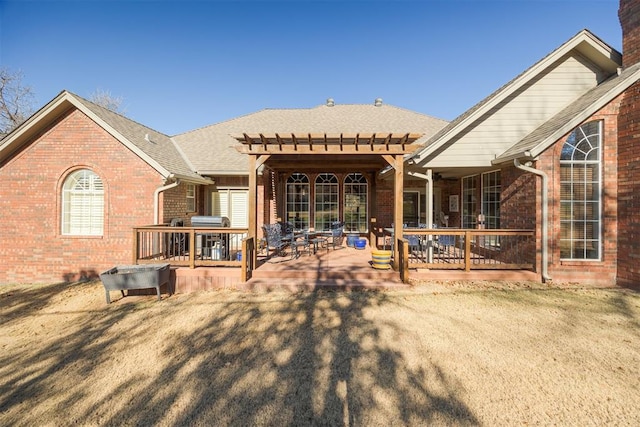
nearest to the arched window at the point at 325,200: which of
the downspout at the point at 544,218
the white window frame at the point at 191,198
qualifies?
the white window frame at the point at 191,198

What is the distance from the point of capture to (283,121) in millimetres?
14258

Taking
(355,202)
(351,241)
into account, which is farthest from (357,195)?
(351,241)

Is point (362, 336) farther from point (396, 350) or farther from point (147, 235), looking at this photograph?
point (147, 235)

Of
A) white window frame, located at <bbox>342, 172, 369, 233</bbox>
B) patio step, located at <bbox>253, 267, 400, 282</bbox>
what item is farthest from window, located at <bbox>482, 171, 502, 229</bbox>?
white window frame, located at <bbox>342, 172, 369, 233</bbox>

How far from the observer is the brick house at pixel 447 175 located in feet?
21.1

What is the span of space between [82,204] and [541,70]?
14384mm

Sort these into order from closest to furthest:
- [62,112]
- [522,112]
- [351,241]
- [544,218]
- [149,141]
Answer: [544,218]
[522,112]
[62,112]
[149,141]
[351,241]

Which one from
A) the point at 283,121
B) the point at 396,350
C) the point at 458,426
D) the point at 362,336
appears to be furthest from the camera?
the point at 283,121

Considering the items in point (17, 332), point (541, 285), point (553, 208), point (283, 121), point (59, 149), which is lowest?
point (17, 332)

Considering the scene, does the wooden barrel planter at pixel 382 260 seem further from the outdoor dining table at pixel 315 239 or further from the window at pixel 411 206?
the window at pixel 411 206

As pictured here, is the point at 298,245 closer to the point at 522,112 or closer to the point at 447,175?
the point at 447,175

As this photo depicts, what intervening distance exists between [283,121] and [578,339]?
13.7 metres

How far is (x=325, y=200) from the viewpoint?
39.3 ft

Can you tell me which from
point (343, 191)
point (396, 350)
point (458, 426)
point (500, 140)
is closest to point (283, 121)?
point (343, 191)
